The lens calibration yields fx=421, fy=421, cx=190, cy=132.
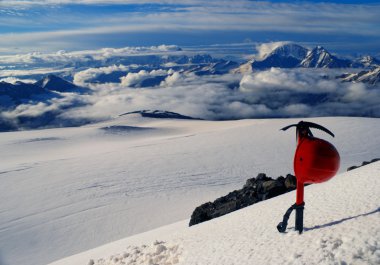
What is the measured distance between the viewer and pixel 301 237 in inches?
293

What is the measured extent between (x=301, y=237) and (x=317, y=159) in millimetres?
1720

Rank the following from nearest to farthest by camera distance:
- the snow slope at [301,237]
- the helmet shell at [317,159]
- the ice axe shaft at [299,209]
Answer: the helmet shell at [317,159], the snow slope at [301,237], the ice axe shaft at [299,209]

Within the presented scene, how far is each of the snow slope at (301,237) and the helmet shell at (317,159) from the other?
1.17 m

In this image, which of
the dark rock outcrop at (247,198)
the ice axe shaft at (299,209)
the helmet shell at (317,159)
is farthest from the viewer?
the dark rock outcrop at (247,198)

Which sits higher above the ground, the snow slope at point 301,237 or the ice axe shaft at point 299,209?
the ice axe shaft at point 299,209

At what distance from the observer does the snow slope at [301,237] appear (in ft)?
22.0

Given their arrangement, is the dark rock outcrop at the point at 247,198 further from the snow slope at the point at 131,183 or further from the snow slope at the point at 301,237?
the snow slope at the point at 131,183

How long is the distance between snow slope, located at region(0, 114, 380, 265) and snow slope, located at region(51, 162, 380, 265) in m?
14.1

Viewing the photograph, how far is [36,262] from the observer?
2100 cm

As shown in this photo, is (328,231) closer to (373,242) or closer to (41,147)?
(373,242)

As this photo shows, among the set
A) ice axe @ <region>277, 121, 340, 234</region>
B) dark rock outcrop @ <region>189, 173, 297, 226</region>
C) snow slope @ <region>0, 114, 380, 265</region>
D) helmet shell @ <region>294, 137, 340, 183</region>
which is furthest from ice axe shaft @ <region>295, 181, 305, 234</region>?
snow slope @ <region>0, 114, 380, 265</region>

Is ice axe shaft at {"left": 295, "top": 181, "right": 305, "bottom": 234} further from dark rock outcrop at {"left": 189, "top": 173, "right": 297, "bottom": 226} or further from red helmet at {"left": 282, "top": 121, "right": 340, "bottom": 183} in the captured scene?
dark rock outcrop at {"left": 189, "top": 173, "right": 297, "bottom": 226}

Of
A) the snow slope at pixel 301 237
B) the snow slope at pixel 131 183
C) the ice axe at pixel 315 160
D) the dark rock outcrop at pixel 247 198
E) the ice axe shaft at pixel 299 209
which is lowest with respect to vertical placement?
the snow slope at pixel 131 183

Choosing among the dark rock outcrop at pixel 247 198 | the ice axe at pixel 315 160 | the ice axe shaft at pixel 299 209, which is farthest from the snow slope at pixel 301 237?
the dark rock outcrop at pixel 247 198
